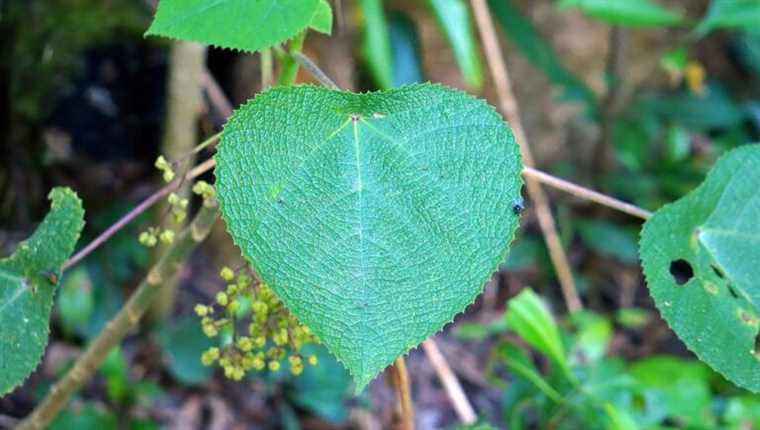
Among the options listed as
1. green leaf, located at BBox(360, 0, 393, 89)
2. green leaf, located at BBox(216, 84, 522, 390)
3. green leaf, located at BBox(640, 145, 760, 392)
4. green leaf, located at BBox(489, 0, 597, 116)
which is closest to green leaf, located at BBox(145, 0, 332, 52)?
green leaf, located at BBox(216, 84, 522, 390)

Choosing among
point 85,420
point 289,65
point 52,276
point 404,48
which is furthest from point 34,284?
point 404,48

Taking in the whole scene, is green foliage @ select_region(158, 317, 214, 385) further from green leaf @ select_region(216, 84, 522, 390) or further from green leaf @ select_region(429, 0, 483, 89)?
green leaf @ select_region(216, 84, 522, 390)

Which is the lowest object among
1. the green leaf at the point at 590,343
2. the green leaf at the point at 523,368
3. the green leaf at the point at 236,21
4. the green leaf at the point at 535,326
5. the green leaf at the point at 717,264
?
the green leaf at the point at 590,343

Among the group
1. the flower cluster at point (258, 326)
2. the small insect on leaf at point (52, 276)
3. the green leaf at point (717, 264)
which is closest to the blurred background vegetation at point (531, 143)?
the green leaf at point (717, 264)

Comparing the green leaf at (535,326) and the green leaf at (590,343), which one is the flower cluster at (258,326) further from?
the green leaf at (590,343)

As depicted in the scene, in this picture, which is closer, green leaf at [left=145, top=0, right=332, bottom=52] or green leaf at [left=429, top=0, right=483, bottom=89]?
green leaf at [left=145, top=0, right=332, bottom=52]

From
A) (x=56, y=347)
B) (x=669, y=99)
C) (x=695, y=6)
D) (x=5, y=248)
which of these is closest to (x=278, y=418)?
(x=56, y=347)

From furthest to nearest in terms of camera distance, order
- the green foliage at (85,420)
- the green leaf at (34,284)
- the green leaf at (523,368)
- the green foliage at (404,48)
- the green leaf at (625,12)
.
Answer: the green foliage at (404,48) < the green leaf at (625,12) < the green foliage at (85,420) < the green leaf at (523,368) < the green leaf at (34,284)
